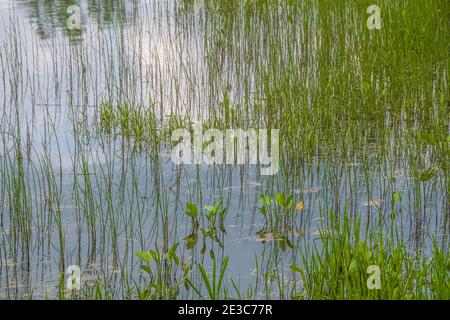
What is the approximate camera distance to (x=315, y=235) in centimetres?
396

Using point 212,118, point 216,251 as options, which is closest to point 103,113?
point 212,118

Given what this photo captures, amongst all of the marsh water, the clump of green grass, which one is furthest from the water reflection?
the clump of green grass

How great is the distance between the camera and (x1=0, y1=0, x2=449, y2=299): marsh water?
12.2 feet

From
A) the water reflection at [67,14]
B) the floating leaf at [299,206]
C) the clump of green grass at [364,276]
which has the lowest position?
the clump of green grass at [364,276]

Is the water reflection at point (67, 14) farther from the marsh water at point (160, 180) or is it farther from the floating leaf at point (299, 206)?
the floating leaf at point (299, 206)

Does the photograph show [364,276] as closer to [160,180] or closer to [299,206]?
[299,206]

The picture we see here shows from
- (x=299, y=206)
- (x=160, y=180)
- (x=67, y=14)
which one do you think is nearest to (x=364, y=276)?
(x=299, y=206)

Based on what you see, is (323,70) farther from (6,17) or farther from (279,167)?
(6,17)

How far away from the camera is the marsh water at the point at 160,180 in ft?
12.2

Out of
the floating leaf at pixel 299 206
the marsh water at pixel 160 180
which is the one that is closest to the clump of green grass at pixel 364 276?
the marsh water at pixel 160 180

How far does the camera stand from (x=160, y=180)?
15.2 feet

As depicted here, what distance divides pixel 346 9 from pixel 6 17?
3928mm

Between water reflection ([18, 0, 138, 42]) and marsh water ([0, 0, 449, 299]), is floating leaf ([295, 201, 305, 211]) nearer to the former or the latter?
marsh water ([0, 0, 449, 299])

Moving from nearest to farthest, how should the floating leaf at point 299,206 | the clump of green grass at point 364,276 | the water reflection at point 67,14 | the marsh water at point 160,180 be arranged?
the clump of green grass at point 364,276 < the marsh water at point 160,180 < the floating leaf at point 299,206 < the water reflection at point 67,14
